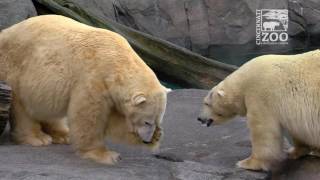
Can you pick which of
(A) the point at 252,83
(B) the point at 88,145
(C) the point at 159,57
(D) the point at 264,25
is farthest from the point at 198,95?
(D) the point at 264,25

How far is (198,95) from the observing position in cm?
679

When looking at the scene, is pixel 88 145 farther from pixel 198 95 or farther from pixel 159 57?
pixel 159 57

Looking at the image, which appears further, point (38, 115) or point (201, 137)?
point (201, 137)

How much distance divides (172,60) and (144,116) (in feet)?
13.9

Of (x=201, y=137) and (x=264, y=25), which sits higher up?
(x=201, y=137)

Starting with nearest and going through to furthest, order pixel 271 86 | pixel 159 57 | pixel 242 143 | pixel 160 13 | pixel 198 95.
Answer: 1. pixel 271 86
2. pixel 242 143
3. pixel 198 95
4. pixel 159 57
5. pixel 160 13

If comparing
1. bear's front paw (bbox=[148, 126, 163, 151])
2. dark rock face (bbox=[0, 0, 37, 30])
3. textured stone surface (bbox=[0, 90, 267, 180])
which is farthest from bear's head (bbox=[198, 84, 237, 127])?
dark rock face (bbox=[0, 0, 37, 30])

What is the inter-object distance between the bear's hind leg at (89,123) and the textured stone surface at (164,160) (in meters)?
0.10

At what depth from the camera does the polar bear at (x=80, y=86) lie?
386cm

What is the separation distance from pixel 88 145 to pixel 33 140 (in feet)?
1.85

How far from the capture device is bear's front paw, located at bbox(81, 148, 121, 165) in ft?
13.0

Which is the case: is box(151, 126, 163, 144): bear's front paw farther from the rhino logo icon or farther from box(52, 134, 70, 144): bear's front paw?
the rhino logo icon

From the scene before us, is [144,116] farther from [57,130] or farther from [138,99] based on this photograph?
[57,130]

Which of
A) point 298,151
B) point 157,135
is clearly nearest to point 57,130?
point 157,135
